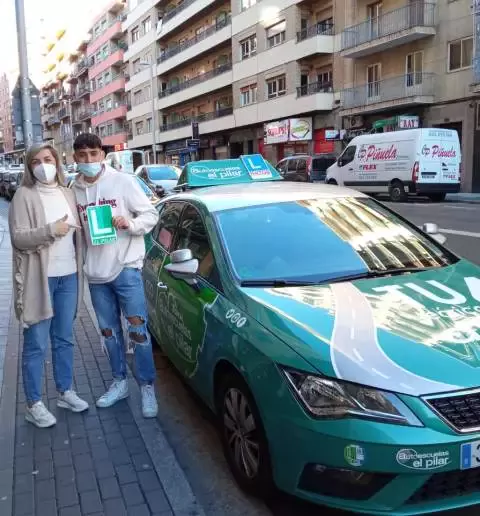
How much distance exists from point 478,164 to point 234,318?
77.3 feet

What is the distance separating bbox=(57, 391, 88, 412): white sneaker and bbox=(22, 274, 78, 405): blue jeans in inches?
8.5

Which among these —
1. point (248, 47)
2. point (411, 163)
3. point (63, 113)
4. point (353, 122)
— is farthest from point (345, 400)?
point (63, 113)

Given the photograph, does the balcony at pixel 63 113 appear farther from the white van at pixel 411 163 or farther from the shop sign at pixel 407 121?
the white van at pixel 411 163

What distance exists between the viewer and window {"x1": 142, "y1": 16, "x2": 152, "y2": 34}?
5307 centimetres

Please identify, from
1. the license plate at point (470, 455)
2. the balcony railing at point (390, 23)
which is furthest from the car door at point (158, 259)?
the balcony railing at point (390, 23)

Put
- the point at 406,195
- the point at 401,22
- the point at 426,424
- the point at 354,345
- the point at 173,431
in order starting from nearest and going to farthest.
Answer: the point at 426,424, the point at 354,345, the point at 173,431, the point at 406,195, the point at 401,22

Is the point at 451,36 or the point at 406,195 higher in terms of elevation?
the point at 451,36

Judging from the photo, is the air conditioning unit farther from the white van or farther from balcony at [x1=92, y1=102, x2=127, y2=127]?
balcony at [x1=92, y1=102, x2=127, y2=127]

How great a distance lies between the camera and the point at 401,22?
→ 2620cm

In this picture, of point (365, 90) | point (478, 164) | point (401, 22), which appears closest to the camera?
point (478, 164)

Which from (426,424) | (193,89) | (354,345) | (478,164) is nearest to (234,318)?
(354,345)

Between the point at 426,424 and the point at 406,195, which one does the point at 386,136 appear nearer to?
the point at 406,195

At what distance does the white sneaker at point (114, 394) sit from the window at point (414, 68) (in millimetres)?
24658

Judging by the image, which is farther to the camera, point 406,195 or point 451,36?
point 451,36
